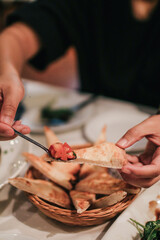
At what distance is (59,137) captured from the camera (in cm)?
113

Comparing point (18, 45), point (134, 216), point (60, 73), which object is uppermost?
point (18, 45)

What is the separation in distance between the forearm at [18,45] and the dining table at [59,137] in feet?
0.49

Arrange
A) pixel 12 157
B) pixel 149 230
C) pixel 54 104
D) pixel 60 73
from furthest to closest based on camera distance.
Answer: pixel 60 73 → pixel 54 104 → pixel 12 157 → pixel 149 230

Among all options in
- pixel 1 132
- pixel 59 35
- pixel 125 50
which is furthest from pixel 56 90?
pixel 1 132

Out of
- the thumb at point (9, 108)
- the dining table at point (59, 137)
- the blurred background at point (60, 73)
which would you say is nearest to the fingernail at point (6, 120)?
the thumb at point (9, 108)

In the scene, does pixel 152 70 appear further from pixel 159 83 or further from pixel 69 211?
pixel 69 211

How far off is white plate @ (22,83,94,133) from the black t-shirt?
0.20 m

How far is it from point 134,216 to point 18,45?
108cm

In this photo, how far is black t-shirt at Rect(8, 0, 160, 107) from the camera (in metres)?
1.44

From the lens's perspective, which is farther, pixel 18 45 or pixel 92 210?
pixel 18 45

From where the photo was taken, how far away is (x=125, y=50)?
61.4 inches

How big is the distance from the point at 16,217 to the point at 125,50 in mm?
1283

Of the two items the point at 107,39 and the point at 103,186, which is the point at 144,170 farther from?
the point at 107,39

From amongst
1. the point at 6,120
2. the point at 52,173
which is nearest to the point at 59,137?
the point at 52,173
